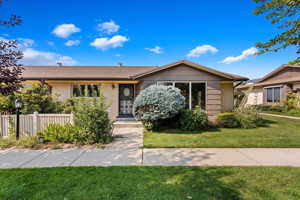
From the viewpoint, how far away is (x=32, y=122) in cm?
555

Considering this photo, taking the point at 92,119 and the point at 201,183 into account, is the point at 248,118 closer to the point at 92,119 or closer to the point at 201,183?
the point at 201,183

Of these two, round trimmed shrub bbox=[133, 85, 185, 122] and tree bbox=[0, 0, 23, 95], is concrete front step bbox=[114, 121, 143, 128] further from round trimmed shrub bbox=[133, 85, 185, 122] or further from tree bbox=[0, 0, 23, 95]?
tree bbox=[0, 0, 23, 95]

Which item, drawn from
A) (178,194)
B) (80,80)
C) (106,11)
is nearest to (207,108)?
(178,194)

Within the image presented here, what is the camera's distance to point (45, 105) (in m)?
6.42

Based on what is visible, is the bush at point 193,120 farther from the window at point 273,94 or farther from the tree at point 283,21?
the window at point 273,94

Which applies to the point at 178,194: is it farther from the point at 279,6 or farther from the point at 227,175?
the point at 279,6

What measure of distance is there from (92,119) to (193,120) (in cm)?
Answer: 461

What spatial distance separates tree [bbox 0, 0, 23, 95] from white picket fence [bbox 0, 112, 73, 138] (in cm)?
274

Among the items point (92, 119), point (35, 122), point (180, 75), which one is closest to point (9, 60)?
point (92, 119)

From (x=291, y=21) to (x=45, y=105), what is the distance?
857cm

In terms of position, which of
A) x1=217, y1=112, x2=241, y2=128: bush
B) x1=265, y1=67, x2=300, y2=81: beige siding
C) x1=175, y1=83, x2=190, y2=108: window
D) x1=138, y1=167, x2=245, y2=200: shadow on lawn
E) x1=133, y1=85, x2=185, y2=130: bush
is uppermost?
x1=265, y1=67, x2=300, y2=81: beige siding

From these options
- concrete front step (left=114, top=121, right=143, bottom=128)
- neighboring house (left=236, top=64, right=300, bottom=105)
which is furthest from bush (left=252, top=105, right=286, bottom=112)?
concrete front step (left=114, top=121, right=143, bottom=128)

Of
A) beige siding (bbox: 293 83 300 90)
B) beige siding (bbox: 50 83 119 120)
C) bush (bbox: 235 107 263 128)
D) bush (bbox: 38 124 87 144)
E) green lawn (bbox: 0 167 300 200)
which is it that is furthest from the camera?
beige siding (bbox: 293 83 300 90)

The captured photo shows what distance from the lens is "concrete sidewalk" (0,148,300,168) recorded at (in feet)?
11.5
